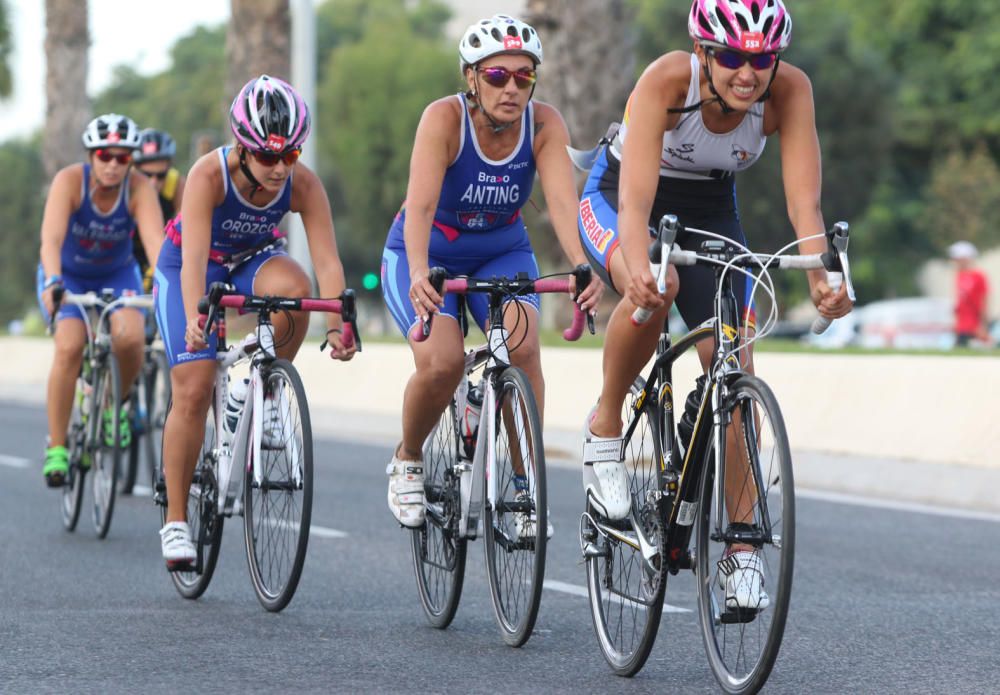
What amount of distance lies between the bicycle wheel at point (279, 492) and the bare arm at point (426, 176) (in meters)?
0.77

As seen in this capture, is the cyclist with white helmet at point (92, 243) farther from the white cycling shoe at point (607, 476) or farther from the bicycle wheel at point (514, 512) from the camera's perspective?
the white cycling shoe at point (607, 476)

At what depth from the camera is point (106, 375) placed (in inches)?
408

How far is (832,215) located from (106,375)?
4161cm

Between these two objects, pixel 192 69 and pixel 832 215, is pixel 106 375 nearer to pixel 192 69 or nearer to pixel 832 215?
pixel 832 215

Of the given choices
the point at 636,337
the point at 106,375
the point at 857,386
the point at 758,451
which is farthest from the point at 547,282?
the point at 857,386

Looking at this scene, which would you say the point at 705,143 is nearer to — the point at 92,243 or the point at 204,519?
the point at 204,519

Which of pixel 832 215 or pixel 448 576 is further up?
pixel 832 215

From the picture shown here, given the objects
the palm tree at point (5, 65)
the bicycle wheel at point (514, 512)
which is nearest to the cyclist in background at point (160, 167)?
the bicycle wheel at point (514, 512)

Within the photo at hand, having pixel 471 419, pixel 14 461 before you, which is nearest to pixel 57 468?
pixel 471 419

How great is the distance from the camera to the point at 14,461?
591 inches

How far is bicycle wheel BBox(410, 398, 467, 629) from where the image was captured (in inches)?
273

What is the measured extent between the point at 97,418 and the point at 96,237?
3.25 feet

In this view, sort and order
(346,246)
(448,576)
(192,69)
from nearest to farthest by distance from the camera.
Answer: (448,576) → (346,246) → (192,69)

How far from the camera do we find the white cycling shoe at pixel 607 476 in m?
6.18
